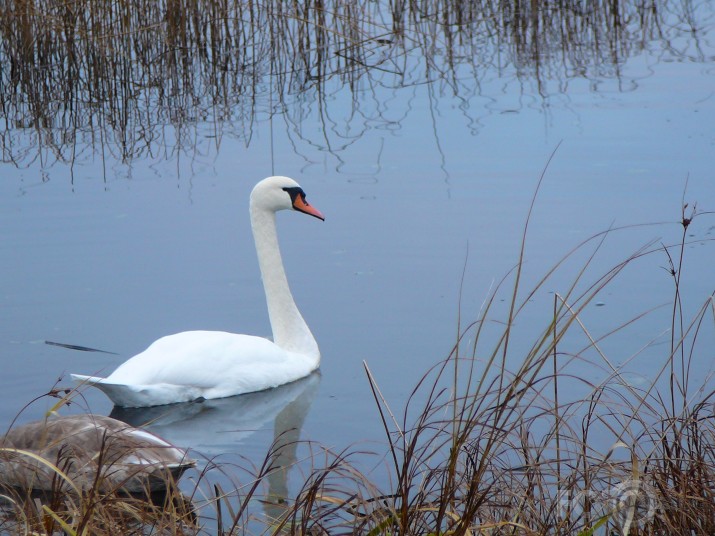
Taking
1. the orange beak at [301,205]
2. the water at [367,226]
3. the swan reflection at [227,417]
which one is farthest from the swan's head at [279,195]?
the swan reflection at [227,417]

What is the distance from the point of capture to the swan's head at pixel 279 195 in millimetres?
6637

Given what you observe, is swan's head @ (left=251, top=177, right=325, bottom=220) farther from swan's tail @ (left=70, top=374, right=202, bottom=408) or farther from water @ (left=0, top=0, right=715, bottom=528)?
swan's tail @ (left=70, top=374, right=202, bottom=408)

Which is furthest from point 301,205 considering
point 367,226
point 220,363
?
point 220,363

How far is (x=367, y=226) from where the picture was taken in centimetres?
766

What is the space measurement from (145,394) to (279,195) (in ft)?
5.35

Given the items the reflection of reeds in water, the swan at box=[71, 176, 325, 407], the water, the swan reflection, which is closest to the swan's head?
the swan at box=[71, 176, 325, 407]

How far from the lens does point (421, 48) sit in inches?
466

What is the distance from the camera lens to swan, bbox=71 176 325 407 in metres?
5.52

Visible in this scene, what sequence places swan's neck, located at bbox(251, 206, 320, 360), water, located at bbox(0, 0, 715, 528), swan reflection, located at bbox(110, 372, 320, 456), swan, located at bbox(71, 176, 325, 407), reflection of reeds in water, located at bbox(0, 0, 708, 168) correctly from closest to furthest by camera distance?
swan reflection, located at bbox(110, 372, 320, 456) → swan, located at bbox(71, 176, 325, 407) → water, located at bbox(0, 0, 715, 528) → swan's neck, located at bbox(251, 206, 320, 360) → reflection of reeds in water, located at bbox(0, 0, 708, 168)

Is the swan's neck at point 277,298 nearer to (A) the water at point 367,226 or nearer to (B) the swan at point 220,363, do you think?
(B) the swan at point 220,363

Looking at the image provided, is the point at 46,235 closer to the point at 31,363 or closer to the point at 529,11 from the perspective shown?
the point at 31,363

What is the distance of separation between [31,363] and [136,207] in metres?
2.60

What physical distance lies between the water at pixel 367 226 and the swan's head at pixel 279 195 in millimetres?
547

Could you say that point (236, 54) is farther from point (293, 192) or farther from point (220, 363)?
point (220, 363)
